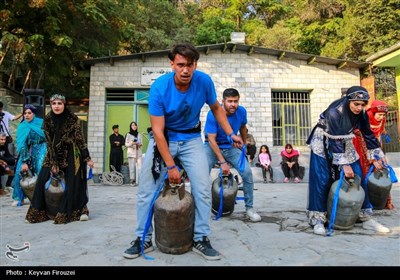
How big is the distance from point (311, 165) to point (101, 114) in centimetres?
1063

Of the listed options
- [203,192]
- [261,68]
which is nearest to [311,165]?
[203,192]

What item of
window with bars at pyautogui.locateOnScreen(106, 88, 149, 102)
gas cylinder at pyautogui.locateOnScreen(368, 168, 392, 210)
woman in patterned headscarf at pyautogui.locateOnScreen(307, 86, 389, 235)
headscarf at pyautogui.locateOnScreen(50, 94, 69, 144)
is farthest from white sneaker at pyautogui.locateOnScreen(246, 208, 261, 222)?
window with bars at pyautogui.locateOnScreen(106, 88, 149, 102)

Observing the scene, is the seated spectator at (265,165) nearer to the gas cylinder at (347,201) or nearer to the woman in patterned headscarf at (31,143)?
the woman in patterned headscarf at (31,143)

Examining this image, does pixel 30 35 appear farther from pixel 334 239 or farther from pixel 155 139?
pixel 334 239

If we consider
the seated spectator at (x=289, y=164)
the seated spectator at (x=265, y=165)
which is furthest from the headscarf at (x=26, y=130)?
the seated spectator at (x=289, y=164)

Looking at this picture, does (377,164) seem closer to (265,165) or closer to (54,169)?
(54,169)

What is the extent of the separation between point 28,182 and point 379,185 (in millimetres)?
5127

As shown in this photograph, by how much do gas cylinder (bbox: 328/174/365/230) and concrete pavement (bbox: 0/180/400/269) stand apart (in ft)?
0.45

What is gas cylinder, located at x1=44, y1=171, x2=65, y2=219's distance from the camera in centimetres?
481

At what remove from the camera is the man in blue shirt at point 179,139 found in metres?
3.09

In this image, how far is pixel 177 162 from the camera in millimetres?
3465

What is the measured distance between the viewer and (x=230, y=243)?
11.6 ft

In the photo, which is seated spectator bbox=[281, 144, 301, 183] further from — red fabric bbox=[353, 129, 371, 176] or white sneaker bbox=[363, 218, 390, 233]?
white sneaker bbox=[363, 218, 390, 233]

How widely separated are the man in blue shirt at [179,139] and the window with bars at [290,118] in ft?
36.2
